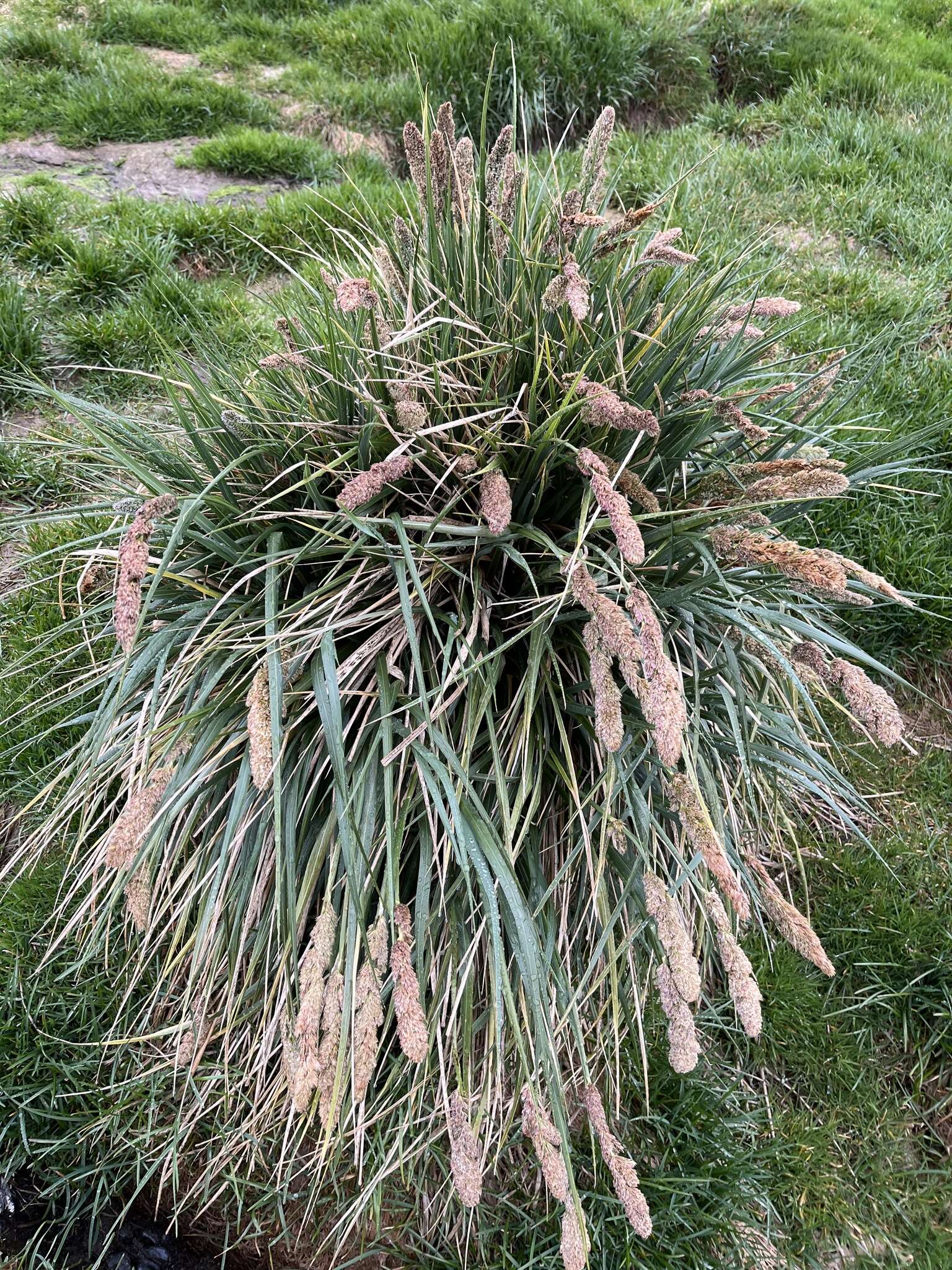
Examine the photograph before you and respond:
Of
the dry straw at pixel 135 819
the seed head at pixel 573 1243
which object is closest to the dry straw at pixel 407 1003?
the seed head at pixel 573 1243

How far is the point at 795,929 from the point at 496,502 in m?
0.95

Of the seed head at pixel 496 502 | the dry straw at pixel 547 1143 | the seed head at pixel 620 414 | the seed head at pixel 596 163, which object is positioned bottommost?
the dry straw at pixel 547 1143

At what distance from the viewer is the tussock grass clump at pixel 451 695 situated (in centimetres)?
163

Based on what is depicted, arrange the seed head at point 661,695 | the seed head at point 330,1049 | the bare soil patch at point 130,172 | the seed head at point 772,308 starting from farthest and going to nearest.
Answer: the bare soil patch at point 130,172 → the seed head at point 772,308 → the seed head at point 330,1049 → the seed head at point 661,695

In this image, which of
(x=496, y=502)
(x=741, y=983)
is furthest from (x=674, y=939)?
(x=496, y=502)

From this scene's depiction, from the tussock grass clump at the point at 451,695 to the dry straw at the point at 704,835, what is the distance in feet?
0.04

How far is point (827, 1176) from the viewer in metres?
2.06

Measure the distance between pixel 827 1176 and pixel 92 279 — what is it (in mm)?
4047

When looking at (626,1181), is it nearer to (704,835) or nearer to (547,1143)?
(547,1143)

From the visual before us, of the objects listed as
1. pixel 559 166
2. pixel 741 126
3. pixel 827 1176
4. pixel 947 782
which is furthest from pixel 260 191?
pixel 827 1176

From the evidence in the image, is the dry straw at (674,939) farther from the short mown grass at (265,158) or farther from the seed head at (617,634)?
the short mown grass at (265,158)

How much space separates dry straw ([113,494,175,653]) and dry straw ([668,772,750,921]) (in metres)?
0.98

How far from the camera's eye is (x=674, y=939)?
1408 mm

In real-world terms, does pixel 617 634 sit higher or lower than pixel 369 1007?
higher
